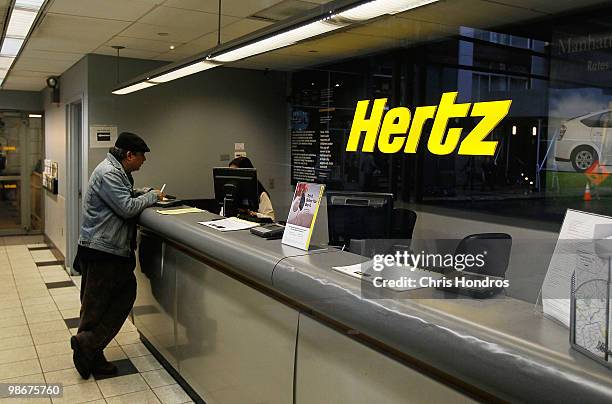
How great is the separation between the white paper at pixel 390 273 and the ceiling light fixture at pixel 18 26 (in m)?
2.81

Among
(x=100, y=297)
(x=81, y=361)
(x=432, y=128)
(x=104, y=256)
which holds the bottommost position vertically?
(x=81, y=361)

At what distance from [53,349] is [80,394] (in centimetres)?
101

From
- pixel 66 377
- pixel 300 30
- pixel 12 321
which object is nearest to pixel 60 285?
pixel 12 321

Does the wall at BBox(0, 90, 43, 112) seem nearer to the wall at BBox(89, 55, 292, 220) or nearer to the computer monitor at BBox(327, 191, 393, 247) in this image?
the wall at BBox(89, 55, 292, 220)

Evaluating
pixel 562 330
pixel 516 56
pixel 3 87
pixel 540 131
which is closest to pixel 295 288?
pixel 562 330

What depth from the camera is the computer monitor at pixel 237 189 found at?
168 inches

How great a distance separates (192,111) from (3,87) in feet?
15.1

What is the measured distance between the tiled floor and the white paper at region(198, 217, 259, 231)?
1.17m

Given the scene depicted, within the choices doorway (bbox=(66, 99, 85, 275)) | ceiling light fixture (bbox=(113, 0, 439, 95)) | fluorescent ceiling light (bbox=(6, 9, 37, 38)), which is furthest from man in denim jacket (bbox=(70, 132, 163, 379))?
doorway (bbox=(66, 99, 85, 275))

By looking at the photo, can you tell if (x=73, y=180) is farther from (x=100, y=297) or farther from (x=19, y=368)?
(x=100, y=297)

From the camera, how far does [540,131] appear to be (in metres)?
4.42

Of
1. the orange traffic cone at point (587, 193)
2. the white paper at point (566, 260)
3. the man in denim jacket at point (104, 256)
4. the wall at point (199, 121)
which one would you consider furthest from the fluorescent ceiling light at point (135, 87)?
the white paper at point (566, 260)

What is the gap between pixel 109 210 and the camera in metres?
3.82

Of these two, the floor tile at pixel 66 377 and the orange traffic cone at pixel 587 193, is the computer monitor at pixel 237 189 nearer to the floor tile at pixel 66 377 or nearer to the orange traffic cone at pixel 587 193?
the floor tile at pixel 66 377
